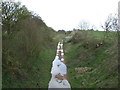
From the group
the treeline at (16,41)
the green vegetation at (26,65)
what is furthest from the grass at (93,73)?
Answer: the treeline at (16,41)

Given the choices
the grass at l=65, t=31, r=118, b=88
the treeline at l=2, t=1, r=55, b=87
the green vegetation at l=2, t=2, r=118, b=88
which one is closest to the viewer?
the grass at l=65, t=31, r=118, b=88

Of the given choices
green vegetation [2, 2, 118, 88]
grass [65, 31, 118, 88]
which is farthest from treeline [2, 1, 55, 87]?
grass [65, 31, 118, 88]

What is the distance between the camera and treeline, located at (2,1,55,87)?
14094 mm

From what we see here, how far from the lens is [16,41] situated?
52.9ft

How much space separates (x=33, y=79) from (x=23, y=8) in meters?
6.15

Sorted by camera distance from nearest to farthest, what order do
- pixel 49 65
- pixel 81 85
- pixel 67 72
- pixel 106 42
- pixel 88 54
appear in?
pixel 81 85 → pixel 67 72 → pixel 49 65 → pixel 88 54 → pixel 106 42

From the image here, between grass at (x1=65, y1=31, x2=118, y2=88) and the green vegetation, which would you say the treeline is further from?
grass at (x1=65, y1=31, x2=118, y2=88)

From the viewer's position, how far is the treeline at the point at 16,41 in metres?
14.1

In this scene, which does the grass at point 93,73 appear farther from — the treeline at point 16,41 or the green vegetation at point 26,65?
the treeline at point 16,41

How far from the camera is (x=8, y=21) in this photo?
50.8ft

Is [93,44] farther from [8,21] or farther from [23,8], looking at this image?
[8,21]

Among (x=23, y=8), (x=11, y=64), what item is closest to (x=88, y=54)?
(x=23, y=8)

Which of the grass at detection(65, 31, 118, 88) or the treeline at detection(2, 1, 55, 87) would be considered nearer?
the grass at detection(65, 31, 118, 88)

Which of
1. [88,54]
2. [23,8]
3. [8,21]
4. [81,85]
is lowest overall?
[81,85]
